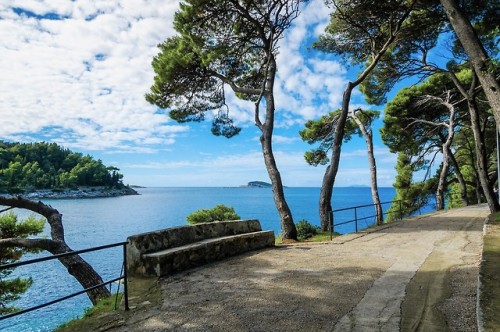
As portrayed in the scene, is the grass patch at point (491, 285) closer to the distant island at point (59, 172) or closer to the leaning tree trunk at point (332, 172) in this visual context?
the leaning tree trunk at point (332, 172)

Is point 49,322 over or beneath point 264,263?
beneath

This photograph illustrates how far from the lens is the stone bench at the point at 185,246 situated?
5617 mm

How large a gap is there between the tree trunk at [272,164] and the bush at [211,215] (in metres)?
7.39

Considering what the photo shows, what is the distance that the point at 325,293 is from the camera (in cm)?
445

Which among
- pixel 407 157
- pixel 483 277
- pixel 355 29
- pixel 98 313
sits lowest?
pixel 98 313

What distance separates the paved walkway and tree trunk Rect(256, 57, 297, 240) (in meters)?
3.68

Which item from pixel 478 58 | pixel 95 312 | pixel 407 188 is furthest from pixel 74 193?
pixel 478 58

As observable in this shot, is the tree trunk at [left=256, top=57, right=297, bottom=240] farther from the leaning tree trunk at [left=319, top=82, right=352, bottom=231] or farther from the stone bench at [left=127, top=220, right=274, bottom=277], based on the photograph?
the stone bench at [left=127, top=220, right=274, bottom=277]

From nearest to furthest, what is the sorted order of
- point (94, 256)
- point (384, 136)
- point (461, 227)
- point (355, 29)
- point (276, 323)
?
1. point (276, 323)
2. point (461, 227)
3. point (355, 29)
4. point (384, 136)
5. point (94, 256)

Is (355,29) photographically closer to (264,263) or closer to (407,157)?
(264,263)

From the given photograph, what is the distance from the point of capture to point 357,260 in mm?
6453

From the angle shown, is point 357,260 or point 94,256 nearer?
point 357,260

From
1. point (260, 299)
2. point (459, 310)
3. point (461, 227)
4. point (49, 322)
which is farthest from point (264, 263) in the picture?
point (49, 322)

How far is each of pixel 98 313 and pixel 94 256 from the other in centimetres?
2362
